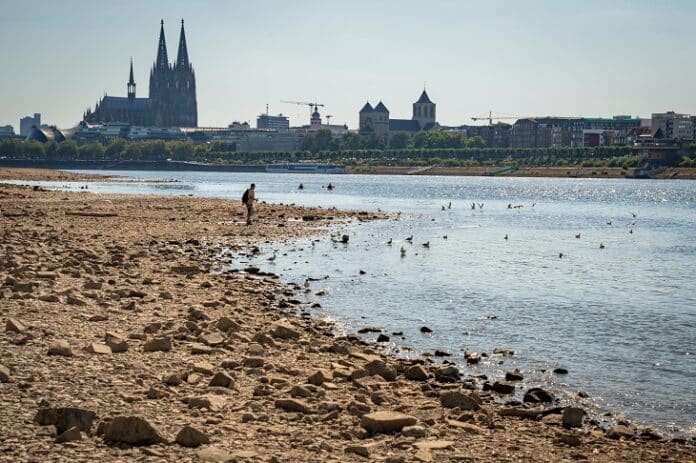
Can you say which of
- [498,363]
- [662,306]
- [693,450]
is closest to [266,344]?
[498,363]

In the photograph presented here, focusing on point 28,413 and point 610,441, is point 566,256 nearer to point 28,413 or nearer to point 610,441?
point 610,441

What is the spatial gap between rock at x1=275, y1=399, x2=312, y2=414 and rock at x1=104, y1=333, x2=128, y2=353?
3.10 m

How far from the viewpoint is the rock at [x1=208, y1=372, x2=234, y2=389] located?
11.9 m

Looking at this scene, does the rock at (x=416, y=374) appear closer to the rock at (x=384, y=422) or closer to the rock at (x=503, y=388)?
the rock at (x=503, y=388)

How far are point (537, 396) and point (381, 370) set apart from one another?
7.53 feet

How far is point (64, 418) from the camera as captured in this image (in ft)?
30.9

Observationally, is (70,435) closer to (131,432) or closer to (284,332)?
(131,432)

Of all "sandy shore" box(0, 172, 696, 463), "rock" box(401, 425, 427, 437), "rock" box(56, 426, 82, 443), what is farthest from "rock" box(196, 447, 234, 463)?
"rock" box(401, 425, 427, 437)

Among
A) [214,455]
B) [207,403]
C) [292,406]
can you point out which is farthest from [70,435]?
[292,406]

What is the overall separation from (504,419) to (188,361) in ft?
14.7

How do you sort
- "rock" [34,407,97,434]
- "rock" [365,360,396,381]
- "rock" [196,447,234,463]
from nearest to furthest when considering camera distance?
"rock" [196,447,234,463]
"rock" [34,407,97,434]
"rock" [365,360,396,381]

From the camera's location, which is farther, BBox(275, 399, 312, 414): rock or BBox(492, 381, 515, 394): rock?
BBox(492, 381, 515, 394): rock

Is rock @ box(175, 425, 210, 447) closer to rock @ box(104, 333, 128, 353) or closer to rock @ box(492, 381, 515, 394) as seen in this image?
rock @ box(104, 333, 128, 353)

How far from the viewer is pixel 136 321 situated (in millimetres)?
16234
